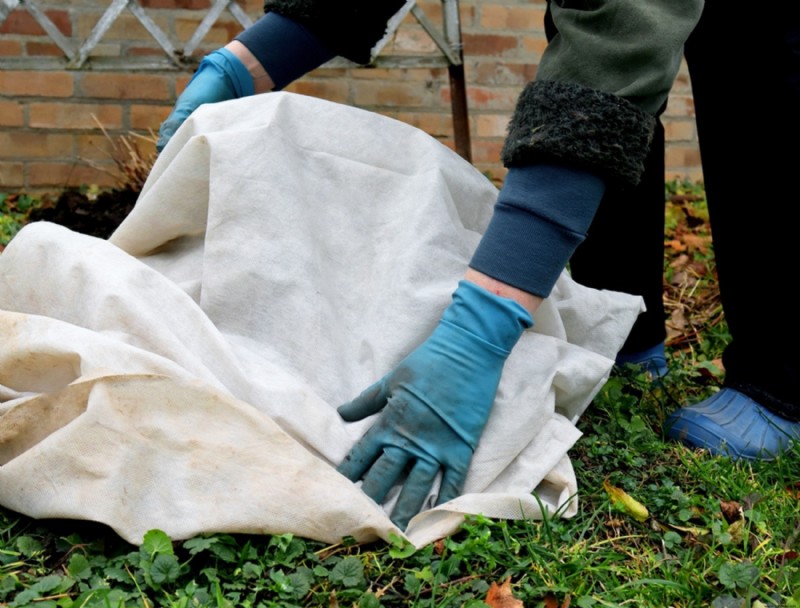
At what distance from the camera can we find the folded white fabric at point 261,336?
1.20 metres

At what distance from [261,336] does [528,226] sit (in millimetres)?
489

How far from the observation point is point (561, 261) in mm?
1375

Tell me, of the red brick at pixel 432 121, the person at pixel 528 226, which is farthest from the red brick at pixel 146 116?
the person at pixel 528 226

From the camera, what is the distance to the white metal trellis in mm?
2998

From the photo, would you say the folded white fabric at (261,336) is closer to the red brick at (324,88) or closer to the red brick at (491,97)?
the red brick at (324,88)

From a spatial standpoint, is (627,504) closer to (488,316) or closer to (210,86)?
(488,316)

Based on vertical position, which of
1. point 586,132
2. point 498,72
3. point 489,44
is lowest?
point 498,72

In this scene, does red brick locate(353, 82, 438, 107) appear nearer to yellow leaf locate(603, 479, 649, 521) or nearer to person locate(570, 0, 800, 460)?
person locate(570, 0, 800, 460)

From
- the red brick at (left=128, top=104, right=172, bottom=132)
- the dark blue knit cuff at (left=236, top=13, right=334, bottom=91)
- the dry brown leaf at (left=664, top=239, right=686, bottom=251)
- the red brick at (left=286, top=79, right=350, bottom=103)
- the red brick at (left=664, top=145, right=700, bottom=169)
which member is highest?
the dark blue knit cuff at (left=236, top=13, right=334, bottom=91)

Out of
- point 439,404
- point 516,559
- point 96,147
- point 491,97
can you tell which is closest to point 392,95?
point 491,97

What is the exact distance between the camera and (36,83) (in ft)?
10.6

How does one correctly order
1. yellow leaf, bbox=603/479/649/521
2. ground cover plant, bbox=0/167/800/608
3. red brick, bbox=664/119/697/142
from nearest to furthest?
ground cover plant, bbox=0/167/800/608 → yellow leaf, bbox=603/479/649/521 → red brick, bbox=664/119/697/142

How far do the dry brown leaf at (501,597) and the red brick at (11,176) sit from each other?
283cm

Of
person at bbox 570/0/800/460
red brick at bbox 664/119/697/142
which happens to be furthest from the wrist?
red brick at bbox 664/119/697/142
